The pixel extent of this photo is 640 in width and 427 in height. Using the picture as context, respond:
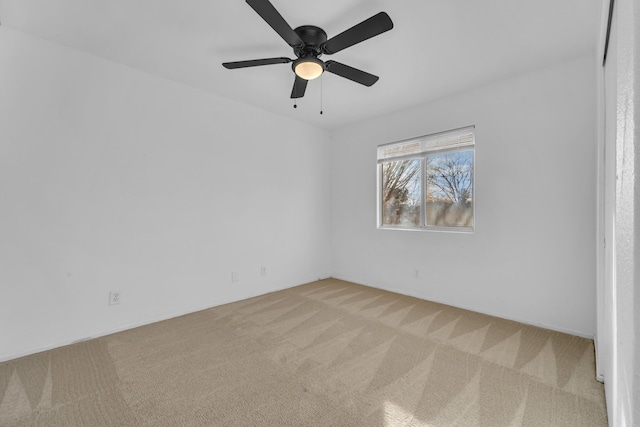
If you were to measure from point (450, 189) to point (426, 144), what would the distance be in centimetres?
70

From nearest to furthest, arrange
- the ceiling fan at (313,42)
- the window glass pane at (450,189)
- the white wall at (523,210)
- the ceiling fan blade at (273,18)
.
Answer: the ceiling fan blade at (273,18)
the ceiling fan at (313,42)
the white wall at (523,210)
the window glass pane at (450,189)

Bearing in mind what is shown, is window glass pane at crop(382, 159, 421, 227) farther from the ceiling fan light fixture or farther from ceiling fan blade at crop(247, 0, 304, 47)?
ceiling fan blade at crop(247, 0, 304, 47)

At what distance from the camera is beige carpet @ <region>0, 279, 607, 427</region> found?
1.58 meters

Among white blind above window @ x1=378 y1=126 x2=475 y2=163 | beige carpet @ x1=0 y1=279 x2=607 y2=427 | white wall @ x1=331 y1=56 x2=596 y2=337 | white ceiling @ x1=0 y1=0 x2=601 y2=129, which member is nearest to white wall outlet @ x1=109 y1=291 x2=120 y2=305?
beige carpet @ x1=0 y1=279 x2=607 y2=427

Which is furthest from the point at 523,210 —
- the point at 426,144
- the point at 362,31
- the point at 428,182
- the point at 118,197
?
the point at 118,197

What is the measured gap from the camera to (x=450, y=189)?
349 cm

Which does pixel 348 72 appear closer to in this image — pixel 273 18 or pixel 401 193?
pixel 273 18

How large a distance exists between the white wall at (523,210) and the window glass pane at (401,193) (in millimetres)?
314

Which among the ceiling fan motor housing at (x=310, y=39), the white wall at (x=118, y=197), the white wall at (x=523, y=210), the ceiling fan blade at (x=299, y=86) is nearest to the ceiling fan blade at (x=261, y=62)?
the ceiling fan motor housing at (x=310, y=39)

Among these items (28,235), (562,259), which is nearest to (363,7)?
(562,259)

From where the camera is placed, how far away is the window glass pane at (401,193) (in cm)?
387

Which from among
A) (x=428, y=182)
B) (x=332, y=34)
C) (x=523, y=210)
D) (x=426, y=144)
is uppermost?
(x=332, y=34)

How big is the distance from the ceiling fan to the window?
5.67 ft

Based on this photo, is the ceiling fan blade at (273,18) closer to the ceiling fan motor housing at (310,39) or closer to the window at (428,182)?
the ceiling fan motor housing at (310,39)
